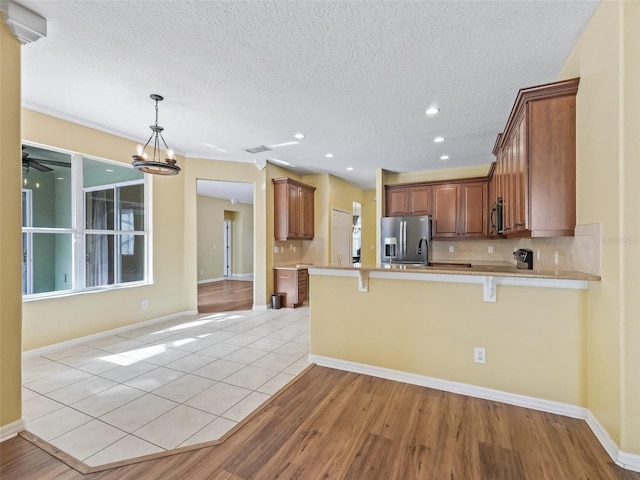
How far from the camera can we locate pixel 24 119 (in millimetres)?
3178

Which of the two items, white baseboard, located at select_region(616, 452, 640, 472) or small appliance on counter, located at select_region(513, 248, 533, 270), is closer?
white baseboard, located at select_region(616, 452, 640, 472)

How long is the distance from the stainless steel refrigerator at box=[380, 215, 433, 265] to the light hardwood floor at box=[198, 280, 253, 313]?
2946 mm

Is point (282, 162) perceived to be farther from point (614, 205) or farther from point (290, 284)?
point (614, 205)

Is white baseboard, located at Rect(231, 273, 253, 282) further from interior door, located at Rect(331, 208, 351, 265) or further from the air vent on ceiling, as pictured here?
the air vent on ceiling

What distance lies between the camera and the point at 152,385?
8.52ft

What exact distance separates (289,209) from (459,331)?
12.9 ft

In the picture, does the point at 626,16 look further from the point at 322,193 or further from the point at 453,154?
the point at 322,193

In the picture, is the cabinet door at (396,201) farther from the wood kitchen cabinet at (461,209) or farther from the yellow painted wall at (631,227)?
the yellow painted wall at (631,227)

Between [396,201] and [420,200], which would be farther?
[396,201]

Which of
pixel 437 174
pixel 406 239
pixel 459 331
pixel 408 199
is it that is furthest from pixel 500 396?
pixel 437 174

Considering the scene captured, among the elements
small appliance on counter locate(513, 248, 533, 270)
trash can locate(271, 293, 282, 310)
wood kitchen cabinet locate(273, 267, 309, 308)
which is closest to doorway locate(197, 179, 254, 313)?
trash can locate(271, 293, 282, 310)

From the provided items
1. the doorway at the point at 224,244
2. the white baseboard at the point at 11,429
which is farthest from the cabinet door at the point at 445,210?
the white baseboard at the point at 11,429

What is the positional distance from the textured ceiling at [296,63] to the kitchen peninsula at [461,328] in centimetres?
177

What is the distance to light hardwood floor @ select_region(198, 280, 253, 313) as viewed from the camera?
18.8 ft
